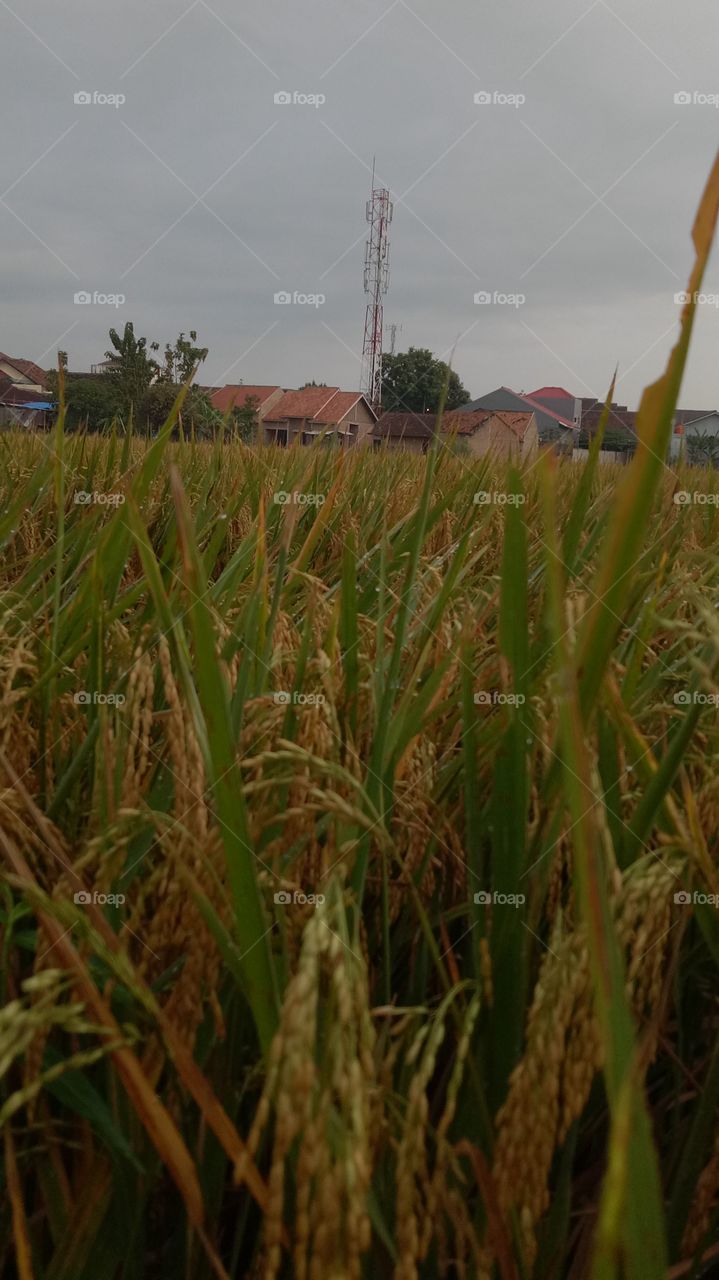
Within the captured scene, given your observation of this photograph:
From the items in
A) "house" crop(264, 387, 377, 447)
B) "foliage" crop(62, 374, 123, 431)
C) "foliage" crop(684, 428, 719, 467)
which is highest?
"foliage" crop(62, 374, 123, 431)

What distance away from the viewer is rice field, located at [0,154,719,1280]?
38cm

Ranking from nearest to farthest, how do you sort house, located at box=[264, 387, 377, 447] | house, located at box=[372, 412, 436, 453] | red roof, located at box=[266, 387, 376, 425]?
house, located at box=[264, 387, 377, 447]
red roof, located at box=[266, 387, 376, 425]
house, located at box=[372, 412, 436, 453]

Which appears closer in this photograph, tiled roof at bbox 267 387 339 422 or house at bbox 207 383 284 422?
house at bbox 207 383 284 422

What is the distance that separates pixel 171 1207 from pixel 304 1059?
324 mm

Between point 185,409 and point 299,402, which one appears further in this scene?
point 299,402

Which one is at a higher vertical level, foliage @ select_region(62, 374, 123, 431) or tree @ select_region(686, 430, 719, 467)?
foliage @ select_region(62, 374, 123, 431)

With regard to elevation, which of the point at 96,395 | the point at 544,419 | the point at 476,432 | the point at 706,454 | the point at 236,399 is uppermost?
the point at 544,419

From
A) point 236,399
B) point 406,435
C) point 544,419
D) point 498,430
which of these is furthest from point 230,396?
point 544,419

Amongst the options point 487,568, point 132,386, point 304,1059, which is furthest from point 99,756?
point 132,386

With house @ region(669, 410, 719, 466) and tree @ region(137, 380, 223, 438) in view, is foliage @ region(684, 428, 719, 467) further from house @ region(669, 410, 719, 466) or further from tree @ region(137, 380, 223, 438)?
tree @ region(137, 380, 223, 438)

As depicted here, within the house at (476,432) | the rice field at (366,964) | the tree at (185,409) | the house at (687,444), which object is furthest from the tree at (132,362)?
the rice field at (366,964)

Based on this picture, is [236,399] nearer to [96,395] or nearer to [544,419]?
[96,395]

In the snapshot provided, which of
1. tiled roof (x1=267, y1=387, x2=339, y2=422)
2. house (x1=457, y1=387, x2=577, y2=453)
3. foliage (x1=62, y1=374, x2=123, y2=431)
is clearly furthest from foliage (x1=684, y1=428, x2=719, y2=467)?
foliage (x1=62, y1=374, x2=123, y2=431)

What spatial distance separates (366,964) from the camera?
0.56 metres
